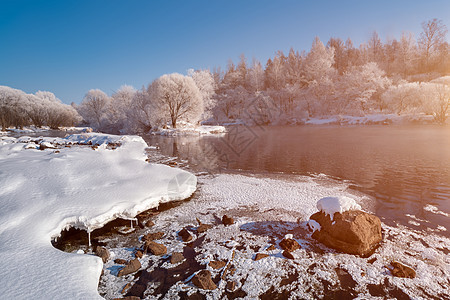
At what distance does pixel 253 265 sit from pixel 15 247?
471 centimetres

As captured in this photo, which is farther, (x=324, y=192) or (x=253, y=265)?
(x=324, y=192)

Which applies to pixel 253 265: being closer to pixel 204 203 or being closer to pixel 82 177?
pixel 204 203

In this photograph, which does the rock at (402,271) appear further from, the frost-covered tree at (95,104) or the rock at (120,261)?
the frost-covered tree at (95,104)

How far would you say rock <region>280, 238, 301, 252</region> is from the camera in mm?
4789

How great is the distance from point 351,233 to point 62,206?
24.2ft

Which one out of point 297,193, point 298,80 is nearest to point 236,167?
point 297,193

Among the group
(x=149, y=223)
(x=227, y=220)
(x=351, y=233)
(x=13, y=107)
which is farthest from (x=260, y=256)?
(x=13, y=107)

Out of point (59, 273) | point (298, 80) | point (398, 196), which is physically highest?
point (298, 80)

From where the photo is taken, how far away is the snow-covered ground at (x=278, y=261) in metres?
3.67

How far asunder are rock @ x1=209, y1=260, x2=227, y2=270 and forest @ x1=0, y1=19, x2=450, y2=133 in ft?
128

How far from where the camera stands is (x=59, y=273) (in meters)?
3.41

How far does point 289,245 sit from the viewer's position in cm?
484

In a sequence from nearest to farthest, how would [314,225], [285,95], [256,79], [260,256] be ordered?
[260,256]
[314,225]
[285,95]
[256,79]

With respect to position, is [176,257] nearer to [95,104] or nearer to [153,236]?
[153,236]
